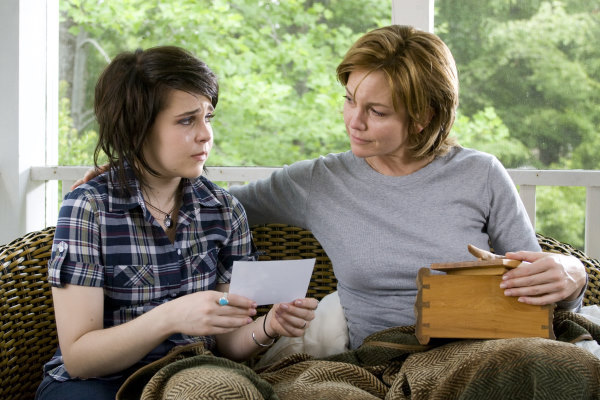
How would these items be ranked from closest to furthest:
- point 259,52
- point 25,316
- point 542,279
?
point 542,279 → point 25,316 → point 259,52

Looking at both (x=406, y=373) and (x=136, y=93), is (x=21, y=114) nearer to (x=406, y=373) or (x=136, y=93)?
(x=136, y=93)

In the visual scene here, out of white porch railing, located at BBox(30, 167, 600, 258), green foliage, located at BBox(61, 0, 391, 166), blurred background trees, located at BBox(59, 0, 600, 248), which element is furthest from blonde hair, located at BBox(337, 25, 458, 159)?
green foliage, located at BBox(61, 0, 391, 166)

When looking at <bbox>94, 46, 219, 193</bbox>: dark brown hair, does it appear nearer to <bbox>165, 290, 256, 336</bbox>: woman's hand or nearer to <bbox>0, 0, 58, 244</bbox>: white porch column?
<bbox>165, 290, 256, 336</bbox>: woman's hand

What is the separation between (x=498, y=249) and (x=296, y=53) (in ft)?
10.1

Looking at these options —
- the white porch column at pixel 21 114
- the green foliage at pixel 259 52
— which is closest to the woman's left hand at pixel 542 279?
the white porch column at pixel 21 114

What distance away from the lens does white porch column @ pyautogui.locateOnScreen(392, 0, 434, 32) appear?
2467mm

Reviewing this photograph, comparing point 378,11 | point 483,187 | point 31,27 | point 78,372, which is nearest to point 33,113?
point 31,27

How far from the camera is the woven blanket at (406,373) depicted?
1.16 metres

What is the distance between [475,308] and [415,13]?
136 centimetres

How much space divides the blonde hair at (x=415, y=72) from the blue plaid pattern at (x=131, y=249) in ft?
1.71

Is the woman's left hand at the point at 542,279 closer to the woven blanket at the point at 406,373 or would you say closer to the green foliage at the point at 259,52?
the woven blanket at the point at 406,373

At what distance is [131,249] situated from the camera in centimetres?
154

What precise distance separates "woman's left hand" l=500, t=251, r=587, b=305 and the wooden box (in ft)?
0.06

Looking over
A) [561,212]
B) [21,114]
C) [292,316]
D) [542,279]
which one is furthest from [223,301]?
[561,212]
